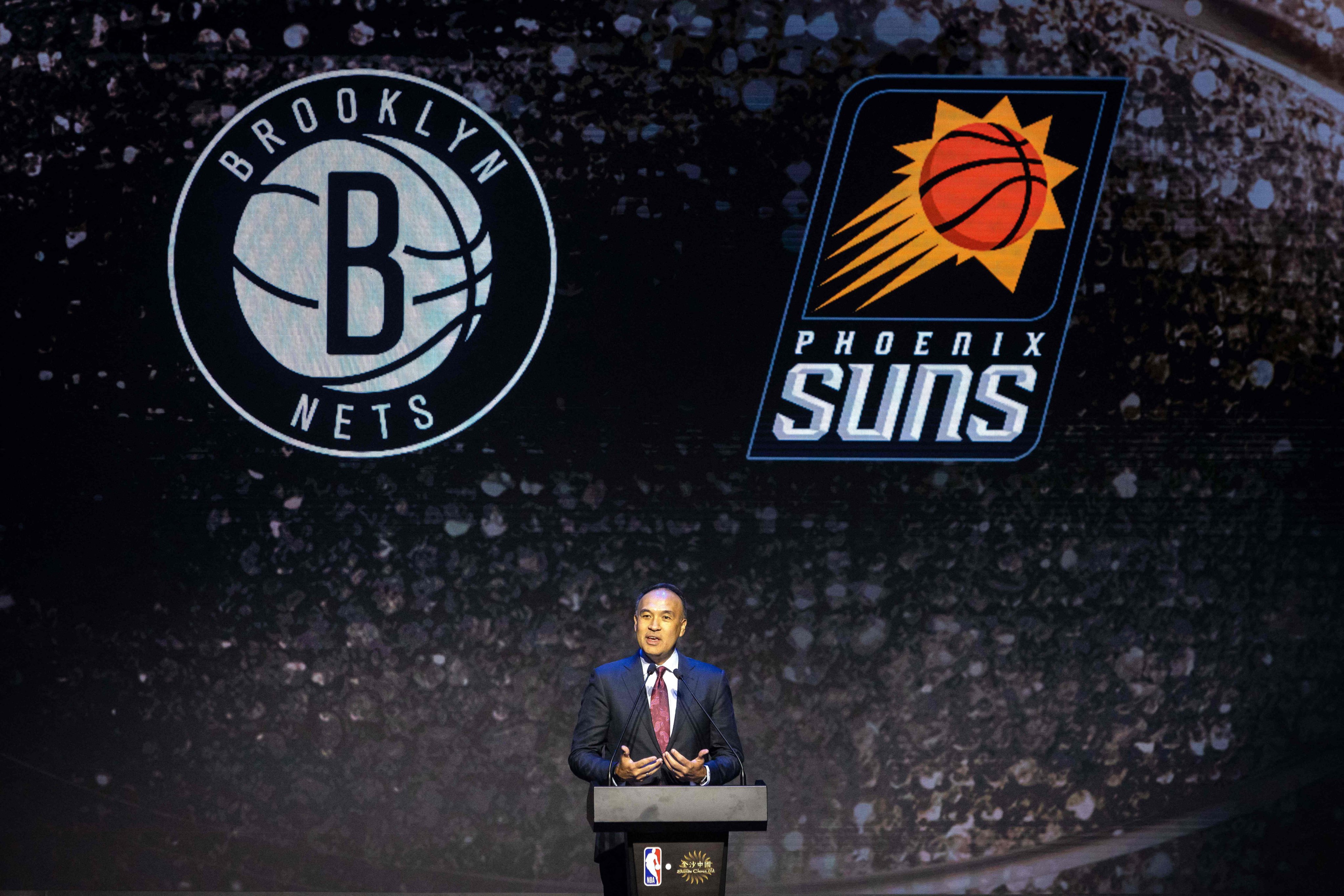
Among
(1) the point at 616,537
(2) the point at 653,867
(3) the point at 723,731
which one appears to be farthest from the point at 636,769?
(1) the point at 616,537

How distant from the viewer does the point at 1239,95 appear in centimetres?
463

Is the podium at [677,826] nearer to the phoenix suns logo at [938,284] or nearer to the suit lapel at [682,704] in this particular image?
the suit lapel at [682,704]

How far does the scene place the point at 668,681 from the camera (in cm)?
355

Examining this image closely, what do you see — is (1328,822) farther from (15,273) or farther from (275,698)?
(15,273)

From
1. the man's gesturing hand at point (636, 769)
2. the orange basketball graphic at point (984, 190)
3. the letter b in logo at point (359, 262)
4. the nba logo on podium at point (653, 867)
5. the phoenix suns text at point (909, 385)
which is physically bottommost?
the nba logo on podium at point (653, 867)

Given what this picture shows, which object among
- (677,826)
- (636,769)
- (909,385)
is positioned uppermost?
(909,385)

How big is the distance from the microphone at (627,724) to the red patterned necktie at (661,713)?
0.03 metres

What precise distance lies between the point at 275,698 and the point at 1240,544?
11.9ft

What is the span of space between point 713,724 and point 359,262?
228 cm

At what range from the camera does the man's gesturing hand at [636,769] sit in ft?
10.4

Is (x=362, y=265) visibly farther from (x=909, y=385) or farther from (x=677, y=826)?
(x=677, y=826)

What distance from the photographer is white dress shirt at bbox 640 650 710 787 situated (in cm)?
349

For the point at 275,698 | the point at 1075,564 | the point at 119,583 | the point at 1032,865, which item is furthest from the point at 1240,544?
the point at 119,583

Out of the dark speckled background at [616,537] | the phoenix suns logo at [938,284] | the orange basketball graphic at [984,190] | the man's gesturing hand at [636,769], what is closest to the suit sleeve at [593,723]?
the man's gesturing hand at [636,769]
